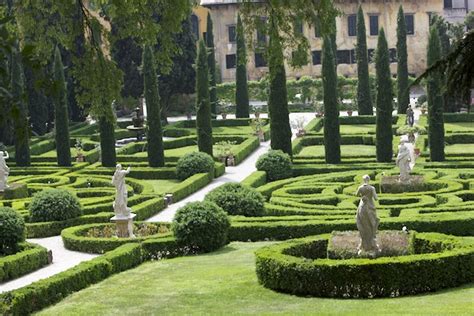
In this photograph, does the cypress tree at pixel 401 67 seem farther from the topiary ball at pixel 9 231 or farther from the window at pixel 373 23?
the topiary ball at pixel 9 231

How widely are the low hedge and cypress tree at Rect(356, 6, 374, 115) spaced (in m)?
32.8

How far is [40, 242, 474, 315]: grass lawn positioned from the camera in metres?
17.9

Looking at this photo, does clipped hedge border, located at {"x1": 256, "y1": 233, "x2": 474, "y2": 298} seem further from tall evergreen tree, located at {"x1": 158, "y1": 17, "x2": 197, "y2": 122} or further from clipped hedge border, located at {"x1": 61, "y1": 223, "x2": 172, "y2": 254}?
tall evergreen tree, located at {"x1": 158, "y1": 17, "x2": 197, "y2": 122}

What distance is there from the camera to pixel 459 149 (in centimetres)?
4500

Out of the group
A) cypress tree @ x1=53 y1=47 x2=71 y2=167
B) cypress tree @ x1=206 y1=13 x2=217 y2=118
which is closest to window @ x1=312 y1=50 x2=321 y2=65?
cypress tree @ x1=206 y1=13 x2=217 y2=118

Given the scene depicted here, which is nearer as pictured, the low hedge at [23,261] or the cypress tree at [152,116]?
the low hedge at [23,261]

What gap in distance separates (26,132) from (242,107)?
1971 inches

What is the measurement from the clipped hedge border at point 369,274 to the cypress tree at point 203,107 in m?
23.2

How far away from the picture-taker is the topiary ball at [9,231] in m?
26.2

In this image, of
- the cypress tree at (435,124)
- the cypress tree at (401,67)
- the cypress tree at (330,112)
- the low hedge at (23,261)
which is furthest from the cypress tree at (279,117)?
the low hedge at (23,261)

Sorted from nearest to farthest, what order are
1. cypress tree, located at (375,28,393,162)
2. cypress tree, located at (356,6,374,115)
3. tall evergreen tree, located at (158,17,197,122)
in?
cypress tree, located at (375,28,393,162) → cypress tree, located at (356,6,374,115) → tall evergreen tree, located at (158,17,197,122)

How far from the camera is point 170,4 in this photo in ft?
59.5

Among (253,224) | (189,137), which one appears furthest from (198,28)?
(253,224)

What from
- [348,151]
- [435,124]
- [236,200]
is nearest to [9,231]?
Result: [236,200]
